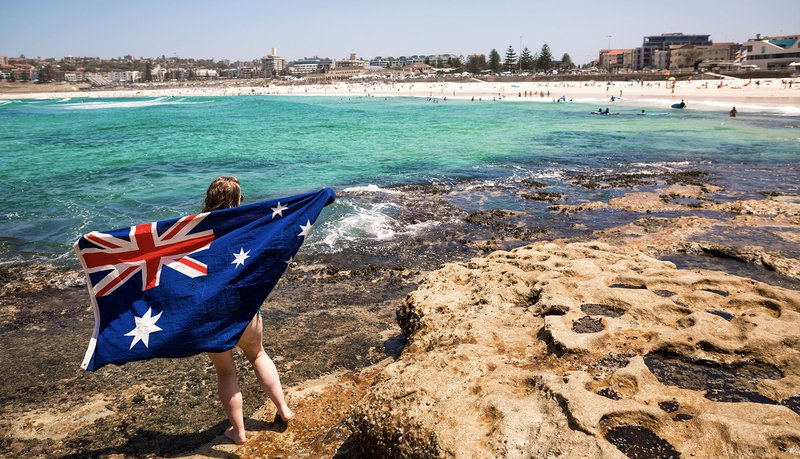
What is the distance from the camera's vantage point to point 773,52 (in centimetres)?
10881

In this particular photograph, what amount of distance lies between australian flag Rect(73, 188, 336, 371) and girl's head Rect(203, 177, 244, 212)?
0.16 meters

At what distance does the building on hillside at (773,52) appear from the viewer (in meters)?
Result: 106

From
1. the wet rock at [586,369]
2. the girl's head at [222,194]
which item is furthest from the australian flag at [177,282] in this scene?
the wet rock at [586,369]

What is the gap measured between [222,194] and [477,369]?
2672mm

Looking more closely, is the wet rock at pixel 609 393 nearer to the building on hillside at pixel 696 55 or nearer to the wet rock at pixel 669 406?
the wet rock at pixel 669 406

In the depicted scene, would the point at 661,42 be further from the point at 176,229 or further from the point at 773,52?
the point at 176,229

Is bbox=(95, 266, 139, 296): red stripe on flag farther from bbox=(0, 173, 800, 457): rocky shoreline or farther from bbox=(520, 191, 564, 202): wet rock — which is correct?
bbox=(520, 191, 564, 202): wet rock

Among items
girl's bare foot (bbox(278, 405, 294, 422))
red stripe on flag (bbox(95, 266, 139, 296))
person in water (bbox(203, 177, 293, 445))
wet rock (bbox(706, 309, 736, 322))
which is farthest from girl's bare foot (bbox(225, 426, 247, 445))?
wet rock (bbox(706, 309, 736, 322))

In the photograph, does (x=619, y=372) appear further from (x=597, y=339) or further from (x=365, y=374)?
(x=365, y=374)

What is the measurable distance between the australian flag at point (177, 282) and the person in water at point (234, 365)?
169 millimetres

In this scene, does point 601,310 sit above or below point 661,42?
Result: below

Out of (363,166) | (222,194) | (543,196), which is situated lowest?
(543,196)

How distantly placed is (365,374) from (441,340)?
1079 mm

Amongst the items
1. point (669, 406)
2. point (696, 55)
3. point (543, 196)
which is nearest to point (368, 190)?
point (543, 196)
